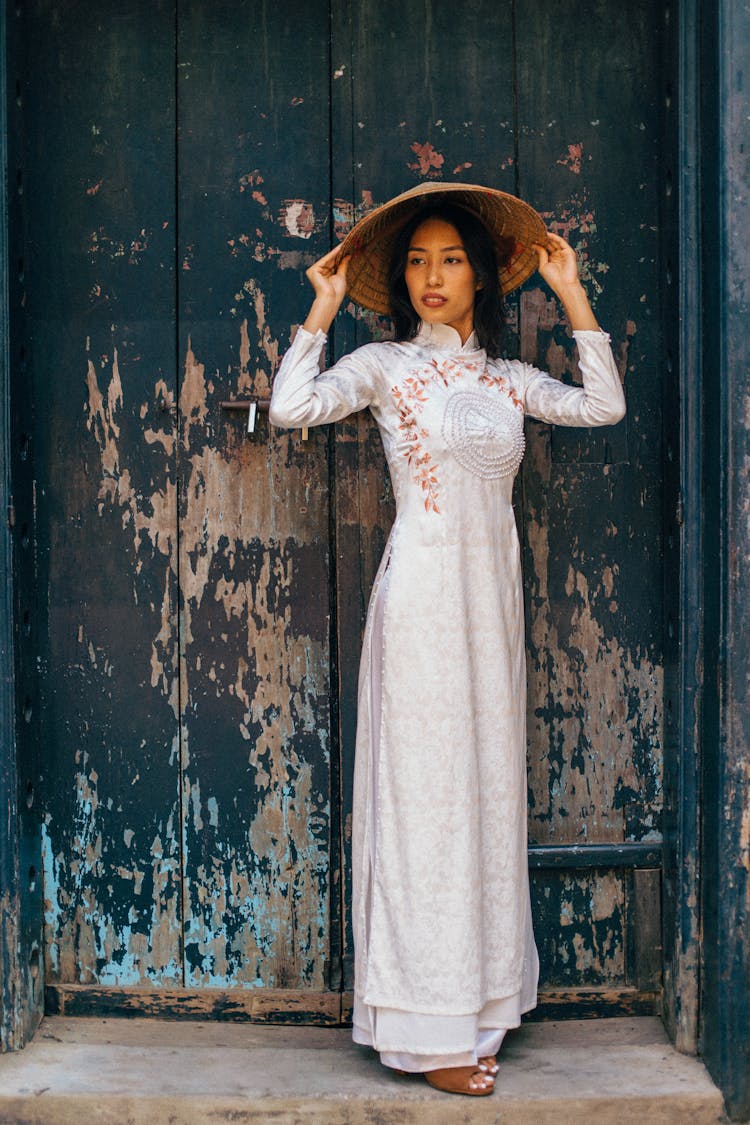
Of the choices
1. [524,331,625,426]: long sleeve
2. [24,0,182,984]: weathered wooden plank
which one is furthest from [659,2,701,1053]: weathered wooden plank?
[24,0,182,984]: weathered wooden plank

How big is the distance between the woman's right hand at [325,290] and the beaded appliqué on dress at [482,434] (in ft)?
0.92

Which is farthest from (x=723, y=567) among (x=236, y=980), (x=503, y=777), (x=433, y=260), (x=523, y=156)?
(x=236, y=980)

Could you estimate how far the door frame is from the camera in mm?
2373

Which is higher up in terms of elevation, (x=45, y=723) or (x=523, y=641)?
(x=523, y=641)

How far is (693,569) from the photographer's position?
8.18 feet

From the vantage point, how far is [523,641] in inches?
98.9

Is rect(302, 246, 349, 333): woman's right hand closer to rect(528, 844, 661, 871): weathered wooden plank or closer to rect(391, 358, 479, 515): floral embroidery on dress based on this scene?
rect(391, 358, 479, 515): floral embroidery on dress

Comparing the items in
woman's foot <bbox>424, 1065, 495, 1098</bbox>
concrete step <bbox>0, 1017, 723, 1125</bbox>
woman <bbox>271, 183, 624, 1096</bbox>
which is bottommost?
concrete step <bbox>0, 1017, 723, 1125</bbox>

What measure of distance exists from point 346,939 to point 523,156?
1.75 metres

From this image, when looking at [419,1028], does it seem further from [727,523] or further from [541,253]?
[541,253]

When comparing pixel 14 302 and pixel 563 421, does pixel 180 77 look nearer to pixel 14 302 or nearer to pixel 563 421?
pixel 14 302

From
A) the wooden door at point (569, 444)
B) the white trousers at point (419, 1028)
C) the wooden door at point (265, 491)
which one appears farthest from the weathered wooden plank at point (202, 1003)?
the white trousers at point (419, 1028)

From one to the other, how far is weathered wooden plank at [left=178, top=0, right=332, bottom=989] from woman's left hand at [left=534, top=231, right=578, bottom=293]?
525mm

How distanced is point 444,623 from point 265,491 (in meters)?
0.60
